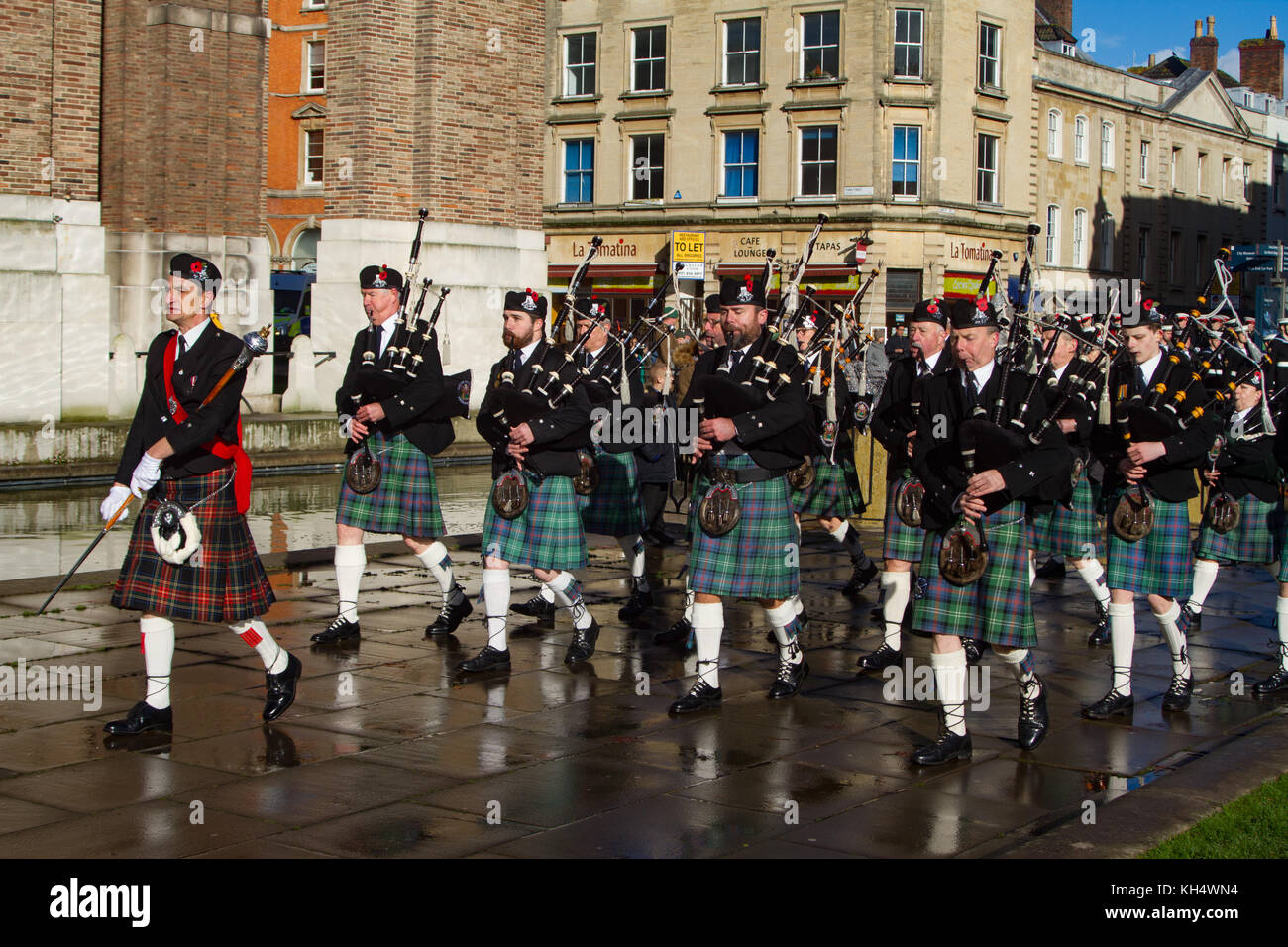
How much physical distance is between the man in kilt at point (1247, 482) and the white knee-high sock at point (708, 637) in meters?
3.26

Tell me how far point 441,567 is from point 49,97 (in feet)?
40.3

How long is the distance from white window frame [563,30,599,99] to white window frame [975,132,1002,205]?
10995 millimetres

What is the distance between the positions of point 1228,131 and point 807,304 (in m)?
47.4

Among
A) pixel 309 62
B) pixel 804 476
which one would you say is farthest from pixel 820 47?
pixel 804 476

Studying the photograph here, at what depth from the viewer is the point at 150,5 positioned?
26.2 metres

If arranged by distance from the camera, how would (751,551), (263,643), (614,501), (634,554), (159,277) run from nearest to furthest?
(263,643) → (751,551) → (614,501) → (634,554) → (159,277)

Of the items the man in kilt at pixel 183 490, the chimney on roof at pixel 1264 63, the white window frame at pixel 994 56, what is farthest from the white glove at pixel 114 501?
the chimney on roof at pixel 1264 63

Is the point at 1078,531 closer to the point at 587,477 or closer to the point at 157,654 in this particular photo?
the point at 587,477

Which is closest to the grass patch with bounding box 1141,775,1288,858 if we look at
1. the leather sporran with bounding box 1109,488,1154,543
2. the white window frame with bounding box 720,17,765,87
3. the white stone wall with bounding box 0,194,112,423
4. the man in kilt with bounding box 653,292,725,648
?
the leather sporran with bounding box 1109,488,1154,543

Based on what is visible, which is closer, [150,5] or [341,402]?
[341,402]

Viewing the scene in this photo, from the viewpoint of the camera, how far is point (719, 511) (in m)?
7.61

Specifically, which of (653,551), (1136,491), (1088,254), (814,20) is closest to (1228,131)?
(1088,254)

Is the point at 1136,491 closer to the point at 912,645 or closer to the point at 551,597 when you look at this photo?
the point at 912,645

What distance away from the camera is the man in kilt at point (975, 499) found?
6523 millimetres
